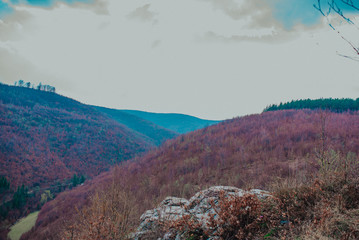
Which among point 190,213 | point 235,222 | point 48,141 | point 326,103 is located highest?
point 326,103

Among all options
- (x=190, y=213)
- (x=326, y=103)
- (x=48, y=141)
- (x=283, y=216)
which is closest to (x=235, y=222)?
(x=283, y=216)

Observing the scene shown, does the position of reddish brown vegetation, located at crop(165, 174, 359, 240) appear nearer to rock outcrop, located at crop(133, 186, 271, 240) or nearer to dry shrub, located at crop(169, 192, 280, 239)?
dry shrub, located at crop(169, 192, 280, 239)

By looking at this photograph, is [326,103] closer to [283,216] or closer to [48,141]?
[283,216]

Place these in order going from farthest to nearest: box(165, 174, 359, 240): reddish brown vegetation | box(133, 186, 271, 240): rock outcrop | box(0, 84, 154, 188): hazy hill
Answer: box(0, 84, 154, 188): hazy hill, box(133, 186, 271, 240): rock outcrop, box(165, 174, 359, 240): reddish brown vegetation

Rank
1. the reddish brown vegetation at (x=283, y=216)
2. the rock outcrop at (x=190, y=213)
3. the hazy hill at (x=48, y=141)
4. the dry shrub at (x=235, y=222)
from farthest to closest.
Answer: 1. the hazy hill at (x=48, y=141)
2. the rock outcrop at (x=190, y=213)
3. the dry shrub at (x=235, y=222)
4. the reddish brown vegetation at (x=283, y=216)

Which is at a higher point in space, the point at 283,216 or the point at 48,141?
the point at 283,216

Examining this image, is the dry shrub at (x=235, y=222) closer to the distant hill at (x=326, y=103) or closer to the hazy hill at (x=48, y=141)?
the distant hill at (x=326, y=103)

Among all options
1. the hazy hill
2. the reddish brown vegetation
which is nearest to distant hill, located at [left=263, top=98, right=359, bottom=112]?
the reddish brown vegetation

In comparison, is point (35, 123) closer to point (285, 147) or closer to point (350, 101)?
point (285, 147)

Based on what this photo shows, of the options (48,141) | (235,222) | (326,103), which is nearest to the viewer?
(235,222)

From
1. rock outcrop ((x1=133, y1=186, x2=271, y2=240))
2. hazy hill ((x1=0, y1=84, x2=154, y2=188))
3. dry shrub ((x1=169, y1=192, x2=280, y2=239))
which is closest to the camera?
dry shrub ((x1=169, y1=192, x2=280, y2=239))

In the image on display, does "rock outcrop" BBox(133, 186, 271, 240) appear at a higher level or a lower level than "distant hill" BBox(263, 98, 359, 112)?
Answer: lower

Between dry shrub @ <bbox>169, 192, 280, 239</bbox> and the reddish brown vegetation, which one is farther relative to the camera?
dry shrub @ <bbox>169, 192, 280, 239</bbox>

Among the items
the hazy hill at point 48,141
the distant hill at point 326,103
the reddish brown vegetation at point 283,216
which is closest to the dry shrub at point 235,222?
the reddish brown vegetation at point 283,216
